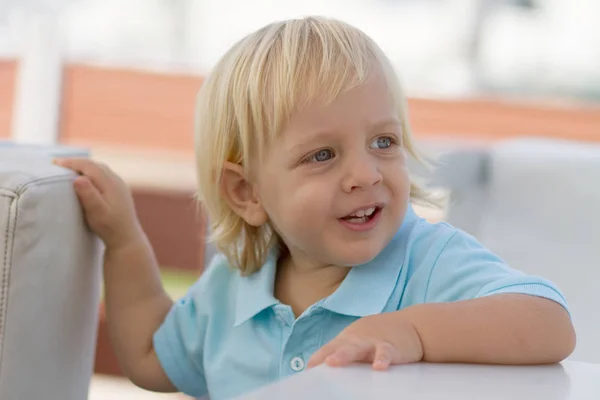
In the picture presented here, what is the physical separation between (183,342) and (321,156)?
376mm

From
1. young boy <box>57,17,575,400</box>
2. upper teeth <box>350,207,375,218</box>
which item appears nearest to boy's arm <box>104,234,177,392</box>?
young boy <box>57,17,575,400</box>

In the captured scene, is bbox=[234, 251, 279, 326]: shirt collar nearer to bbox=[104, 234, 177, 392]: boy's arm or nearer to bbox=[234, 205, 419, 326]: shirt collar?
bbox=[234, 205, 419, 326]: shirt collar

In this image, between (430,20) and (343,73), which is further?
(430,20)

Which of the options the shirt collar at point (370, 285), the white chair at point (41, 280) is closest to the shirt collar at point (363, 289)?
the shirt collar at point (370, 285)

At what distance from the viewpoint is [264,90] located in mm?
1102

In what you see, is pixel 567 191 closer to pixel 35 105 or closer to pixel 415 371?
pixel 415 371

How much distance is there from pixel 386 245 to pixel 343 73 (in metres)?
0.23

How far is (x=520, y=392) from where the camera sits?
71cm

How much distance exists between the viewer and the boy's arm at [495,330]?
828 mm

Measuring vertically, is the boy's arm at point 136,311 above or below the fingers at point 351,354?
below

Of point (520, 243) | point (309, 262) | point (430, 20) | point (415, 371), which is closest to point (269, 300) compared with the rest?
point (309, 262)

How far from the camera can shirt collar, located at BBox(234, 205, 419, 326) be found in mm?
1089

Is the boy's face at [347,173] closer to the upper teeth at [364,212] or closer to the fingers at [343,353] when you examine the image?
the upper teeth at [364,212]

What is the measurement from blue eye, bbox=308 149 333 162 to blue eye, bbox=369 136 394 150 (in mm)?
52
